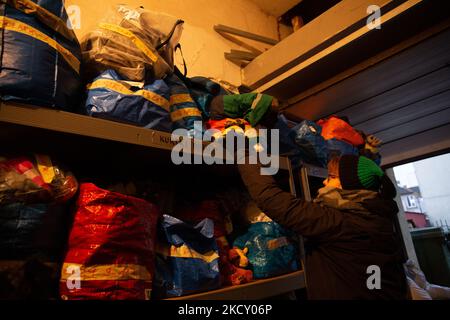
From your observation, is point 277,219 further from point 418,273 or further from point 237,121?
point 418,273

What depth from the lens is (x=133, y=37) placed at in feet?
2.70

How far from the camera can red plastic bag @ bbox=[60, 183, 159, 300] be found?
594mm

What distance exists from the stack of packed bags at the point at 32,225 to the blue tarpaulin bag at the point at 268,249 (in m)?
0.67

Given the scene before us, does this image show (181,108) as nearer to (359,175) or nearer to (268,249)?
(268,249)

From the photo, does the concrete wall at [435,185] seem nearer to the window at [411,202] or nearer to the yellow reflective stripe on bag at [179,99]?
the window at [411,202]

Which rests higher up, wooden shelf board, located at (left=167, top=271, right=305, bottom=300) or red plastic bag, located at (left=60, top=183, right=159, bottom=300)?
red plastic bag, located at (left=60, top=183, right=159, bottom=300)

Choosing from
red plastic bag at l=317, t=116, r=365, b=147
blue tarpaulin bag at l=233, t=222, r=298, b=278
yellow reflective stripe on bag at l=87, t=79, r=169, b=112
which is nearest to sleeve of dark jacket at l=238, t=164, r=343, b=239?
blue tarpaulin bag at l=233, t=222, r=298, b=278

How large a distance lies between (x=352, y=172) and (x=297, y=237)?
1.24 ft

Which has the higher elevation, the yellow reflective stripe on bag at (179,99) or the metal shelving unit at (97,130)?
the yellow reflective stripe on bag at (179,99)

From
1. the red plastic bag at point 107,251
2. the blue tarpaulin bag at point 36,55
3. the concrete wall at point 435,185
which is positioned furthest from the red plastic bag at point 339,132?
the concrete wall at point 435,185

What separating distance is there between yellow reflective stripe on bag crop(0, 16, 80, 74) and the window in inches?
489

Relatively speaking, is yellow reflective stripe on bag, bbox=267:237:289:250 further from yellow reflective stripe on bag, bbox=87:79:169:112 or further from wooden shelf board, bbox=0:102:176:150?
yellow reflective stripe on bag, bbox=87:79:169:112

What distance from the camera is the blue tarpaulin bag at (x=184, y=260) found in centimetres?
75
